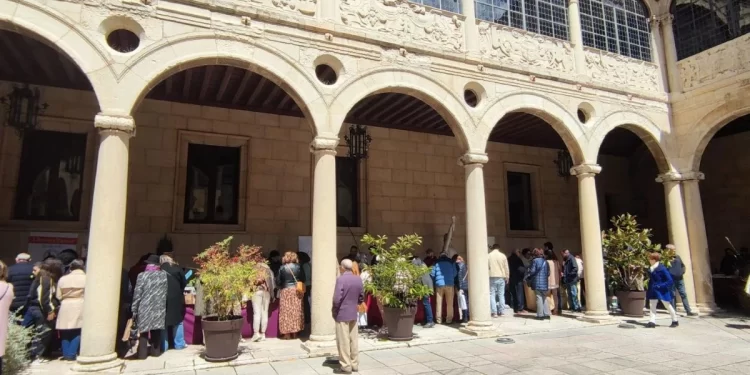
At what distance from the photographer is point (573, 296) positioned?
11008mm

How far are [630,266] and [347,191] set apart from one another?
6926mm

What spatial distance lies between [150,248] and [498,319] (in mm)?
7634

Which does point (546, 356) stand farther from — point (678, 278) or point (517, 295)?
point (678, 278)

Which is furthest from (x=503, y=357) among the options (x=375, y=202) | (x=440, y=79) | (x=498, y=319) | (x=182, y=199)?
(x=182, y=199)

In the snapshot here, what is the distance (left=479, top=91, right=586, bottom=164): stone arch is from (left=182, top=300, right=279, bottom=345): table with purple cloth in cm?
511

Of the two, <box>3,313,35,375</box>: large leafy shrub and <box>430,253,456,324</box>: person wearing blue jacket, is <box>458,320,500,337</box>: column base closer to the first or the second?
<box>430,253,456,324</box>: person wearing blue jacket

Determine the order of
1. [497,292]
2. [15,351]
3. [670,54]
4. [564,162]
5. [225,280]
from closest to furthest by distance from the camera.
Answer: [15,351] < [225,280] < [497,292] < [670,54] < [564,162]

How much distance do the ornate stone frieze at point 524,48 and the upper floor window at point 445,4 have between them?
634 millimetres

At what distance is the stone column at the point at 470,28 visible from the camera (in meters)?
9.44

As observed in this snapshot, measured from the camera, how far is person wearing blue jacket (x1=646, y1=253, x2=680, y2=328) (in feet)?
29.9

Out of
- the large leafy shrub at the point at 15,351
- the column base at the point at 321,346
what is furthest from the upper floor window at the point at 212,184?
the large leafy shrub at the point at 15,351

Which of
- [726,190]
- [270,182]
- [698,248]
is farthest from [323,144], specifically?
[726,190]

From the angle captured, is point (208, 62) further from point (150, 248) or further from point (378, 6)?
point (150, 248)

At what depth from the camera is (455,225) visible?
13.0m
